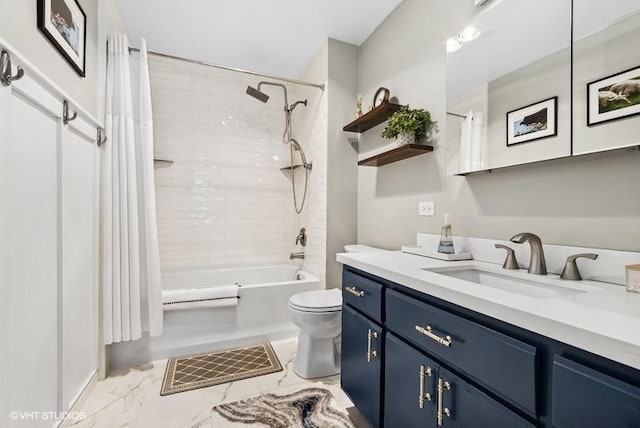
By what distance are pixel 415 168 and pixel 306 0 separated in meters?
1.48

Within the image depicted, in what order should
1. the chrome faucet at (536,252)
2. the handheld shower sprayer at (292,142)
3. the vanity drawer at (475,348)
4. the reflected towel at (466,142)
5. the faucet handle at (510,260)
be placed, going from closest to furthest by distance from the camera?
the vanity drawer at (475,348) → the chrome faucet at (536,252) → the faucet handle at (510,260) → the reflected towel at (466,142) → the handheld shower sprayer at (292,142)

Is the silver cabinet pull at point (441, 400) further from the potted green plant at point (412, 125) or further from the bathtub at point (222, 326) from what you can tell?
the bathtub at point (222, 326)

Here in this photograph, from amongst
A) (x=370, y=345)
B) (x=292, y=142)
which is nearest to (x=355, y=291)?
(x=370, y=345)

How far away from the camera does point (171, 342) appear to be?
7.38ft

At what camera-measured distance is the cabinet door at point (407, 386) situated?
1.02 metres

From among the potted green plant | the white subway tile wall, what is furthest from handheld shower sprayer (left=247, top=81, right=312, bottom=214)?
the potted green plant

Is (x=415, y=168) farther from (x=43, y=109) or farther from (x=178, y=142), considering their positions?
(x=178, y=142)

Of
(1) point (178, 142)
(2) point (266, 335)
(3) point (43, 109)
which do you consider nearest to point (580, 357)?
(3) point (43, 109)

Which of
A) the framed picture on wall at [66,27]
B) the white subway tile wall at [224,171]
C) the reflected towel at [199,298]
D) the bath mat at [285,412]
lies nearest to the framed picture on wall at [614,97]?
the bath mat at [285,412]

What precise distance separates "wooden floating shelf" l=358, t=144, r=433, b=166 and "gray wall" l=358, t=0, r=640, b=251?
0.20 ft

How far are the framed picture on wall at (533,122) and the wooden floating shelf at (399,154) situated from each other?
0.57 metres

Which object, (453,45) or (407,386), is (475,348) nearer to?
(407,386)

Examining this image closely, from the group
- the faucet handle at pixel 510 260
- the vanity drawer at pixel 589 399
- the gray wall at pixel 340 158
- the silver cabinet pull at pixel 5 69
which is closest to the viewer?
the vanity drawer at pixel 589 399

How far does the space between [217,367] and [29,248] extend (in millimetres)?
1409
